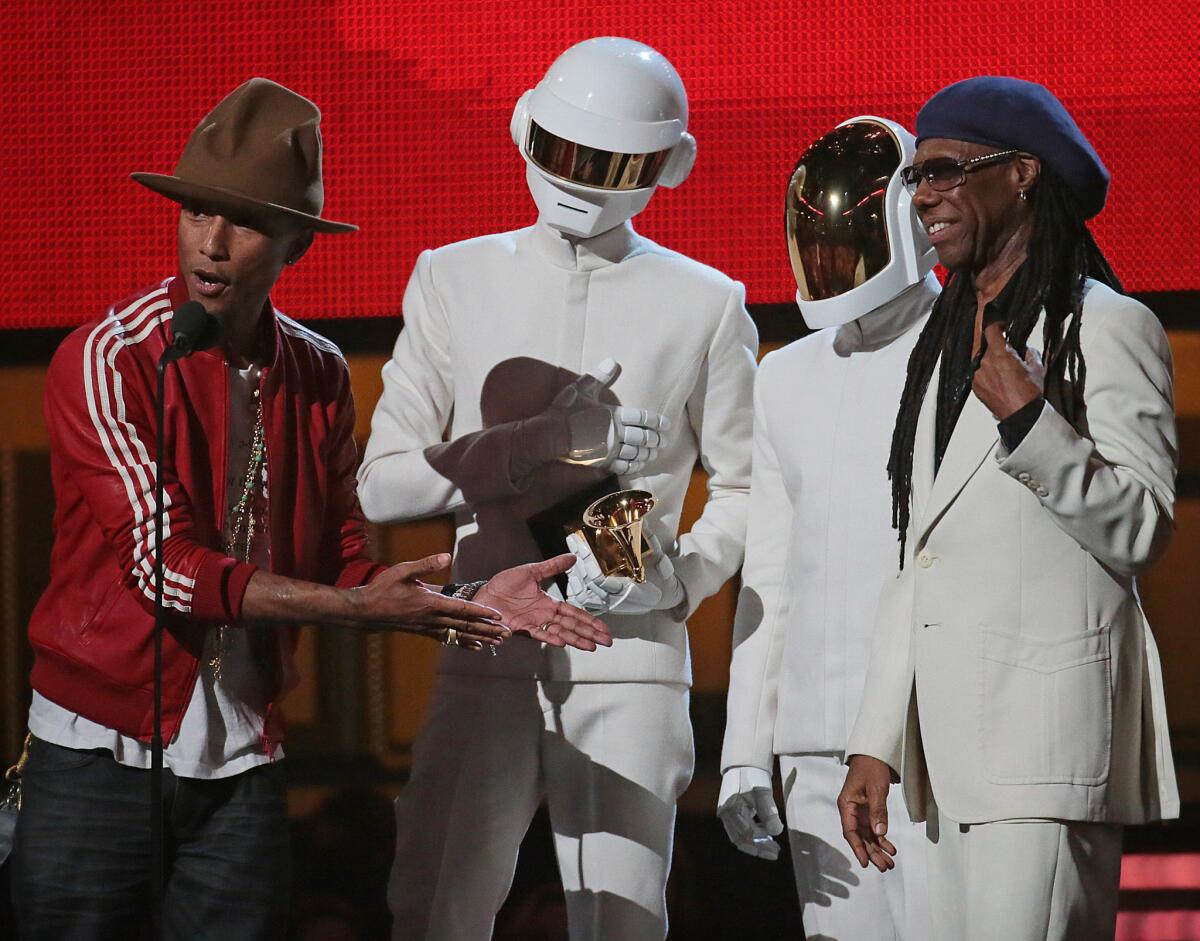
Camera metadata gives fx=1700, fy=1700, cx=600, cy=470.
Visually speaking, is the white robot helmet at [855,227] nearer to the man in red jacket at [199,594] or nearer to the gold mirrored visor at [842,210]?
the gold mirrored visor at [842,210]

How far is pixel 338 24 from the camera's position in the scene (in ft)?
11.6

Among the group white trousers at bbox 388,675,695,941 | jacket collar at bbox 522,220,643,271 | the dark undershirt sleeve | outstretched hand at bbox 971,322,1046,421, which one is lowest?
white trousers at bbox 388,675,695,941

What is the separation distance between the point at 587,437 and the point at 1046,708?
93 centimetres

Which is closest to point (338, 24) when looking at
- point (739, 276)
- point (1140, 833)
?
point (739, 276)

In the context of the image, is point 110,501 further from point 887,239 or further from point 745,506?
point 887,239

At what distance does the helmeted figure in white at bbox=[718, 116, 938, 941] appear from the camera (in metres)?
2.35

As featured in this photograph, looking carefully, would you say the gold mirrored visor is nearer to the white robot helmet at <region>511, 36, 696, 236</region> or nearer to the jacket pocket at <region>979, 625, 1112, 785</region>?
the white robot helmet at <region>511, 36, 696, 236</region>

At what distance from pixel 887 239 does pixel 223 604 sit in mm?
1070

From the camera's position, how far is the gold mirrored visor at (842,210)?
2.47 metres

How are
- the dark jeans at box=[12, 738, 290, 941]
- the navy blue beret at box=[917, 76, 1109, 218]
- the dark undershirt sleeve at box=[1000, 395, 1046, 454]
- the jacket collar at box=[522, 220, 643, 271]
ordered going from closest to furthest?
the dark undershirt sleeve at box=[1000, 395, 1046, 454] → the navy blue beret at box=[917, 76, 1109, 218] → the dark jeans at box=[12, 738, 290, 941] → the jacket collar at box=[522, 220, 643, 271]

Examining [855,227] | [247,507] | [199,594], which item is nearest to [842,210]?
[855,227]

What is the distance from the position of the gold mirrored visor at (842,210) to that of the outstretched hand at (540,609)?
22.7 inches

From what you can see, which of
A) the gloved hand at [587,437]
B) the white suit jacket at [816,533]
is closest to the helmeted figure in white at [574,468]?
the gloved hand at [587,437]

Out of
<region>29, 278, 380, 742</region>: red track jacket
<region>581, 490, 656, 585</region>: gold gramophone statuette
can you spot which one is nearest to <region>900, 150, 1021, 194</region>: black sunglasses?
<region>581, 490, 656, 585</region>: gold gramophone statuette
